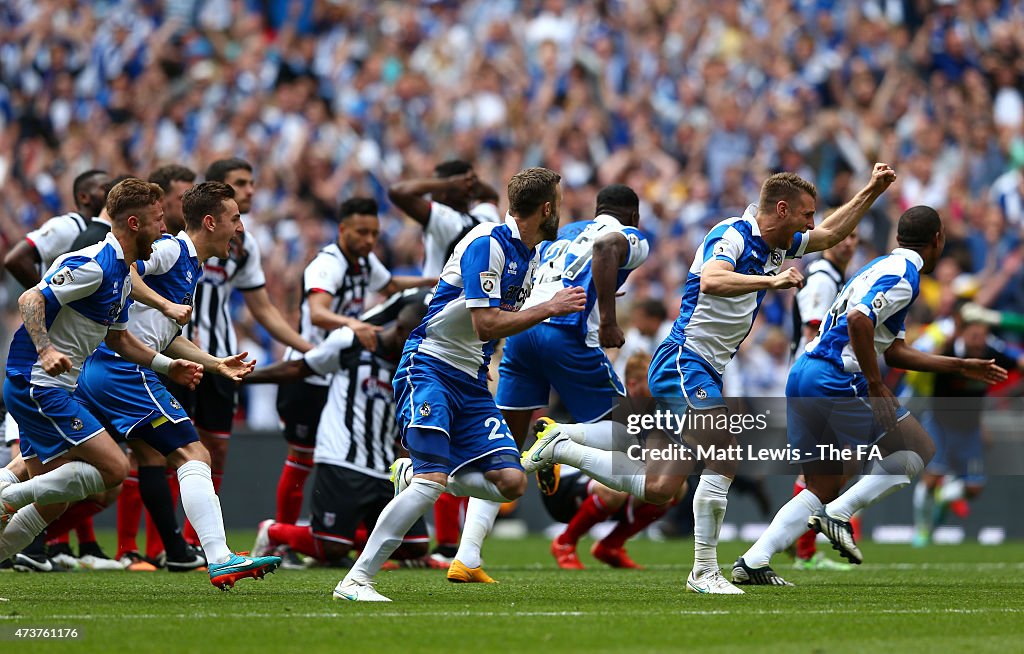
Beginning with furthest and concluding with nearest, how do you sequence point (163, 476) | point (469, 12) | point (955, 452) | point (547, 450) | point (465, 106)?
point (469, 12) < point (465, 106) < point (955, 452) < point (163, 476) < point (547, 450)

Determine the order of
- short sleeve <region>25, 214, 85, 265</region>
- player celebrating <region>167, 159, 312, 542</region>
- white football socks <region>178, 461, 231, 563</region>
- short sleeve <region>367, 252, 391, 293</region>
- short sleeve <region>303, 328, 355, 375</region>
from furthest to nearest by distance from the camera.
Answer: short sleeve <region>367, 252, 391, 293</region>, player celebrating <region>167, 159, 312, 542</region>, short sleeve <region>303, 328, 355, 375</region>, short sleeve <region>25, 214, 85, 265</region>, white football socks <region>178, 461, 231, 563</region>

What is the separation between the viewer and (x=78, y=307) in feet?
26.8

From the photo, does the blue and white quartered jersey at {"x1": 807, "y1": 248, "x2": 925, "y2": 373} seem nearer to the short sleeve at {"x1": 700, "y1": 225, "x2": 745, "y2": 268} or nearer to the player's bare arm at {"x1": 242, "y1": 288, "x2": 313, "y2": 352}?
the short sleeve at {"x1": 700, "y1": 225, "x2": 745, "y2": 268}

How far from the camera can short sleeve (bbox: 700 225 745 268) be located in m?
8.71

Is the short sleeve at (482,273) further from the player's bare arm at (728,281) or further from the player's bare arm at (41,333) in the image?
the player's bare arm at (41,333)

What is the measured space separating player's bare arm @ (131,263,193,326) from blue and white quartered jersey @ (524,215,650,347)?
246 centimetres

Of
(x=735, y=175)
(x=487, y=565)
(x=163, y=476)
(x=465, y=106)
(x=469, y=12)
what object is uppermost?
(x=469, y=12)

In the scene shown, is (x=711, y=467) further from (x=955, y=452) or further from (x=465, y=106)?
(x=465, y=106)

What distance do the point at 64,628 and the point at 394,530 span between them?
185 centimetres

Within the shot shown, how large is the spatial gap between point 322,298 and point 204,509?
3508 mm

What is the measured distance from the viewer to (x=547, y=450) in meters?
9.35

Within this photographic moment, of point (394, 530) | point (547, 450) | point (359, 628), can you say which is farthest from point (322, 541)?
point (359, 628)

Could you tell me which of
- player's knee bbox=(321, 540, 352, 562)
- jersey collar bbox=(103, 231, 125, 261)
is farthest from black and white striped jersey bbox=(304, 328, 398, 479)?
jersey collar bbox=(103, 231, 125, 261)

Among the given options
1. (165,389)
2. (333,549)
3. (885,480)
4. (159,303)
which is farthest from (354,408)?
(885,480)
